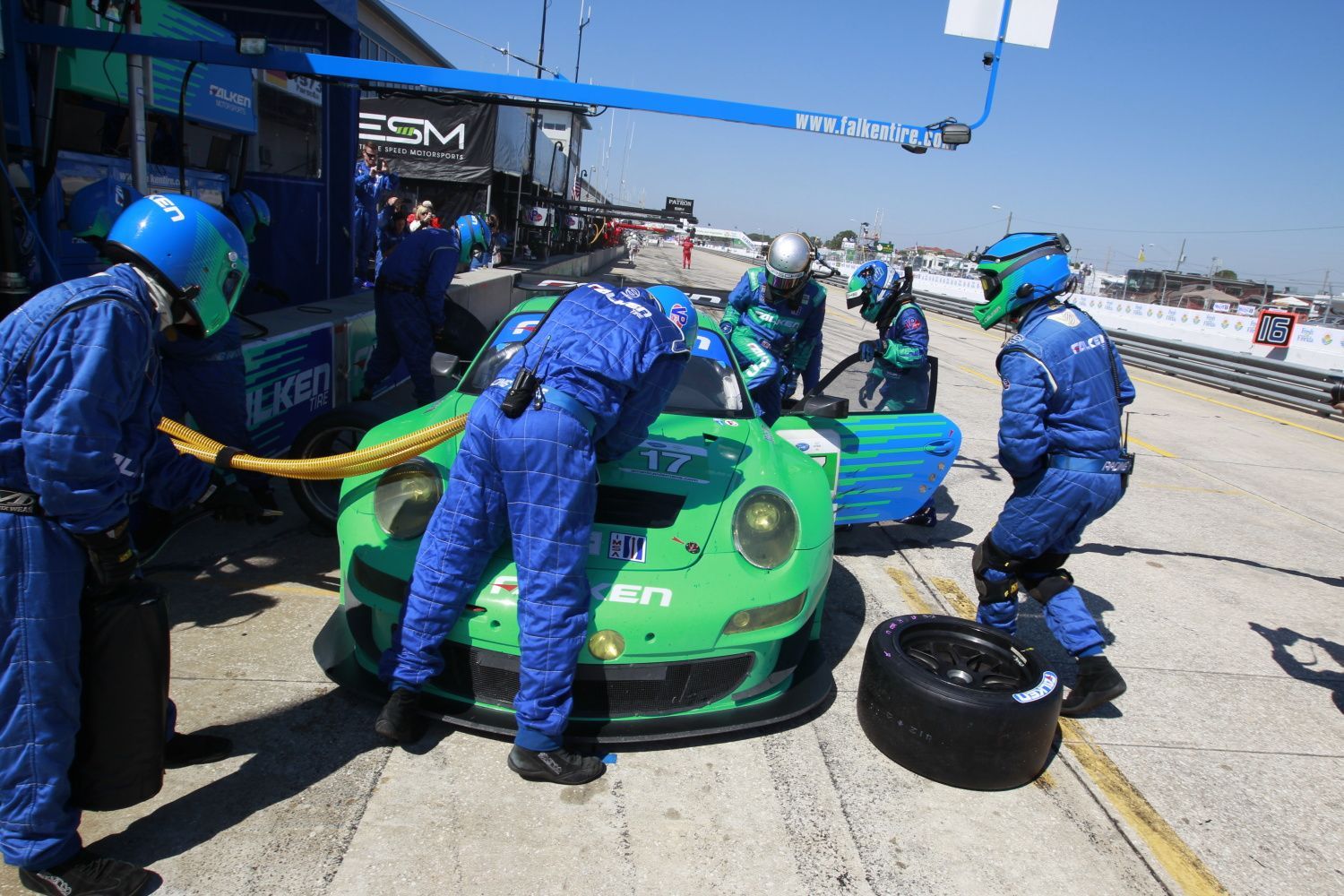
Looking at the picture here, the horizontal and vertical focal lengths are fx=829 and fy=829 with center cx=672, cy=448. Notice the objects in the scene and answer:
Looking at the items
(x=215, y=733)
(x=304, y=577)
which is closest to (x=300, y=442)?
(x=304, y=577)

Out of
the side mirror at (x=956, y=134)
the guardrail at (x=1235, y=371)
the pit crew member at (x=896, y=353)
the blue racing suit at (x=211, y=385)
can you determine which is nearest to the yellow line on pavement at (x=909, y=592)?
the pit crew member at (x=896, y=353)

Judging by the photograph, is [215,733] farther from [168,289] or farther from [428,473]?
[168,289]

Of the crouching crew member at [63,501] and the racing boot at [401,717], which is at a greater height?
the crouching crew member at [63,501]

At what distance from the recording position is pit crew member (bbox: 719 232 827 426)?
224 inches

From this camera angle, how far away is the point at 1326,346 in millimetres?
17641

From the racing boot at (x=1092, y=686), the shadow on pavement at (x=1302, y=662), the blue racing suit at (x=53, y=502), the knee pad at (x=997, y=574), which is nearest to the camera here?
the blue racing suit at (x=53, y=502)

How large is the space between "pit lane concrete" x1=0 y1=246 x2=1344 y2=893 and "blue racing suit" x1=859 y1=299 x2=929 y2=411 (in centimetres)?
117

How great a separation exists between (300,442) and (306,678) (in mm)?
1654

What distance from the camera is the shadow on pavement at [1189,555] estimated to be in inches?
233

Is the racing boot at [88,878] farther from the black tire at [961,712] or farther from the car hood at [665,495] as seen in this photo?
the black tire at [961,712]

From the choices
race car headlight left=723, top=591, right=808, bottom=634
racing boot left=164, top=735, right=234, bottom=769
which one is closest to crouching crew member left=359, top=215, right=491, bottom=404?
racing boot left=164, top=735, right=234, bottom=769

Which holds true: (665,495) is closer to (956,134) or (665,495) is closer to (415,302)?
(956,134)

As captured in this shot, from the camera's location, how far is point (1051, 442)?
3377 mm

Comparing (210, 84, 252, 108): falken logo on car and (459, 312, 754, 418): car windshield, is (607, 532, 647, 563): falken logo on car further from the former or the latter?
(210, 84, 252, 108): falken logo on car
